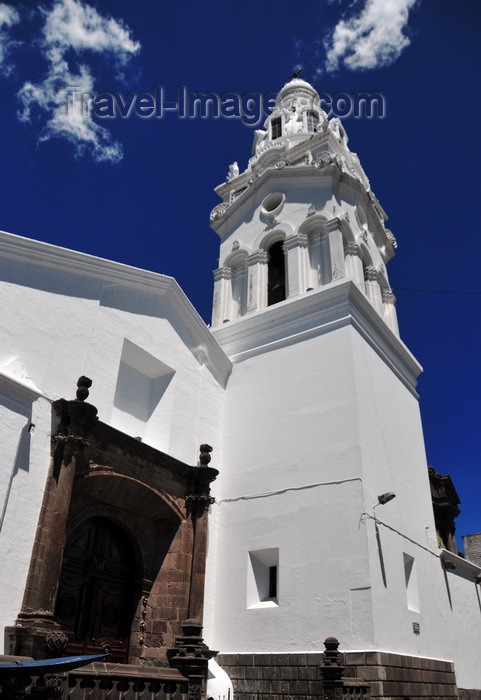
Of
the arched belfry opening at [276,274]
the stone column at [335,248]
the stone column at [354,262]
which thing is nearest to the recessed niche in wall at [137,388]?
the arched belfry opening at [276,274]

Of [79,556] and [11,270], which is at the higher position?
[11,270]

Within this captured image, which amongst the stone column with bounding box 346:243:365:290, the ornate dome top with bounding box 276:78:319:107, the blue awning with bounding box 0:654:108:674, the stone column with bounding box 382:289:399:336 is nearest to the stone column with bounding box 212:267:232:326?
the stone column with bounding box 346:243:365:290

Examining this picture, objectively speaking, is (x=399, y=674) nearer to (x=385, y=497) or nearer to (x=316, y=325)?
(x=385, y=497)

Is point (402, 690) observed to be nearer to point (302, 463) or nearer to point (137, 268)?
point (302, 463)

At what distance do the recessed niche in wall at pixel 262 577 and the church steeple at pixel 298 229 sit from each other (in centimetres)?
604

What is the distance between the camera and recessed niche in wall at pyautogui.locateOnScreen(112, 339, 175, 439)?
1148 cm

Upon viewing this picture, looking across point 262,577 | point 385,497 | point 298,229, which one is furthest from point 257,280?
point 262,577

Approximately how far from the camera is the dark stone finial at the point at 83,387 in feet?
30.7

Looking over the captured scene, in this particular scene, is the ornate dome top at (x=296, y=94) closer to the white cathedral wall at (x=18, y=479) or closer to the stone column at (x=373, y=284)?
the stone column at (x=373, y=284)

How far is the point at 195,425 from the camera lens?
12.6m

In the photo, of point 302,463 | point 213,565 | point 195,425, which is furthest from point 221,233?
point 213,565

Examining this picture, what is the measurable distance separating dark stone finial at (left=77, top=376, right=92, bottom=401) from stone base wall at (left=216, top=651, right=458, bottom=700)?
18.5 ft

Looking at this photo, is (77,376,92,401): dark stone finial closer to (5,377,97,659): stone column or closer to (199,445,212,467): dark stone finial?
(5,377,97,659): stone column

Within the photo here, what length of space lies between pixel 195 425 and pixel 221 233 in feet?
25.6
